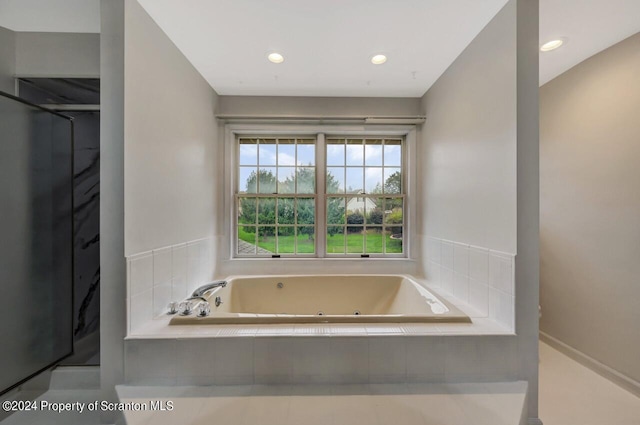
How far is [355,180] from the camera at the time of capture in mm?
2648

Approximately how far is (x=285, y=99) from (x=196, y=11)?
1073mm

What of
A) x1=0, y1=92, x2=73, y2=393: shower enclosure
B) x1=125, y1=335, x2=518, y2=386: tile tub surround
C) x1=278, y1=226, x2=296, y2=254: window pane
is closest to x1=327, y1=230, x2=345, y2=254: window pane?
x1=278, y1=226, x2=296, y2=254: window pane

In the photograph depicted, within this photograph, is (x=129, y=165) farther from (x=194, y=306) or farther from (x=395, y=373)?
(x=395, y=373)

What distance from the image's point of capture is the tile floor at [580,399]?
141 centimetres

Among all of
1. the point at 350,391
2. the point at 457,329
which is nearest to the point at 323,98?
the point at 457,329

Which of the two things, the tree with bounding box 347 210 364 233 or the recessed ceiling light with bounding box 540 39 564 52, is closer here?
the recessed ceiling light with bounding box 540 39 564 52

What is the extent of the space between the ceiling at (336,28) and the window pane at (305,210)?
1182 millimetres

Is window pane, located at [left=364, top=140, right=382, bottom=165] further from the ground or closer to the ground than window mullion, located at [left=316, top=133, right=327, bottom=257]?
further from the ground

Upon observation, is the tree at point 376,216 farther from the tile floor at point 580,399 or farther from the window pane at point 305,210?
the tile floor at point 580,399

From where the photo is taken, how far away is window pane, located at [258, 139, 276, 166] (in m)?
2.62

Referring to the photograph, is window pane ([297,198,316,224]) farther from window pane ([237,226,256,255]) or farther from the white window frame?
window pane ([237,226,256,255])

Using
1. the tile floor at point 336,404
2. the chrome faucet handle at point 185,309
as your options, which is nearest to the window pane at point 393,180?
the tile floor at point 336,404

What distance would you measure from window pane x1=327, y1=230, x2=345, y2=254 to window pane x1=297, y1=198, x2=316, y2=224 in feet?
0.77

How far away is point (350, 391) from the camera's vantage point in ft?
4.14
